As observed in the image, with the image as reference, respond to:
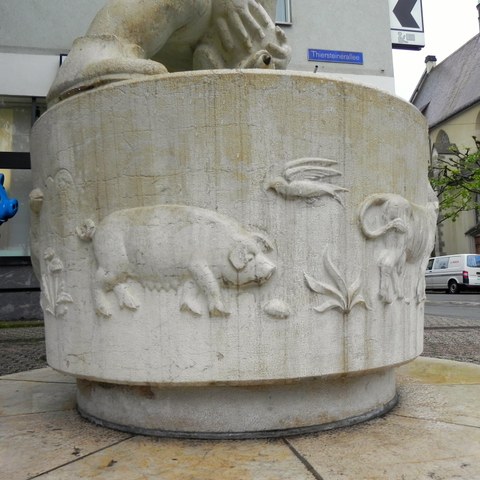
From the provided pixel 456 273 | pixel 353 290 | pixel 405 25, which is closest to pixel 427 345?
pixel 353 290

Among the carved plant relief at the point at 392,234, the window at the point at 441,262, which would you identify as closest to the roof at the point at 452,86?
the window at the point at 441,262

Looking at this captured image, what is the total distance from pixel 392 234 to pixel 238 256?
0.89 meters

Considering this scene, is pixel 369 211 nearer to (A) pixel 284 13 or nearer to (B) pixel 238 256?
(B) pixel 238 256

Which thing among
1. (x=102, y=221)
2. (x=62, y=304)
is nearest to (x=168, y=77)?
(x=102, y=221)

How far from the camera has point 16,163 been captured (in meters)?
11.0

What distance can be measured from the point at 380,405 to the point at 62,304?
1.92 meters

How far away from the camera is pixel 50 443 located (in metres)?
2.68

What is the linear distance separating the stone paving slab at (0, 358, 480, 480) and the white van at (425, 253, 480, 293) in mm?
20140

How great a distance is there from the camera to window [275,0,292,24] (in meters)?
13.2

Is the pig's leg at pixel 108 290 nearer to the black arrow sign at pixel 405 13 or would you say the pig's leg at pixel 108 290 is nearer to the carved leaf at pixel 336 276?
the carved leaf at pixel 336 276

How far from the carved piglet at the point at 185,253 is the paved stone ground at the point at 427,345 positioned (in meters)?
3.35

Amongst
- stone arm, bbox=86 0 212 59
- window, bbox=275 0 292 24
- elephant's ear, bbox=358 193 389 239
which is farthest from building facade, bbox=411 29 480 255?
elephant's ear, bbox=358 193 389 239

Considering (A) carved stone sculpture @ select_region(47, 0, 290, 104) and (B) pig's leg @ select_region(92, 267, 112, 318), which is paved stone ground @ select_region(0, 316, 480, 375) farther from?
(A) carved stone sculpture @ select_region(47, 0, 290, 104)

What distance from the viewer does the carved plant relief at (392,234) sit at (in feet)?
9.19
